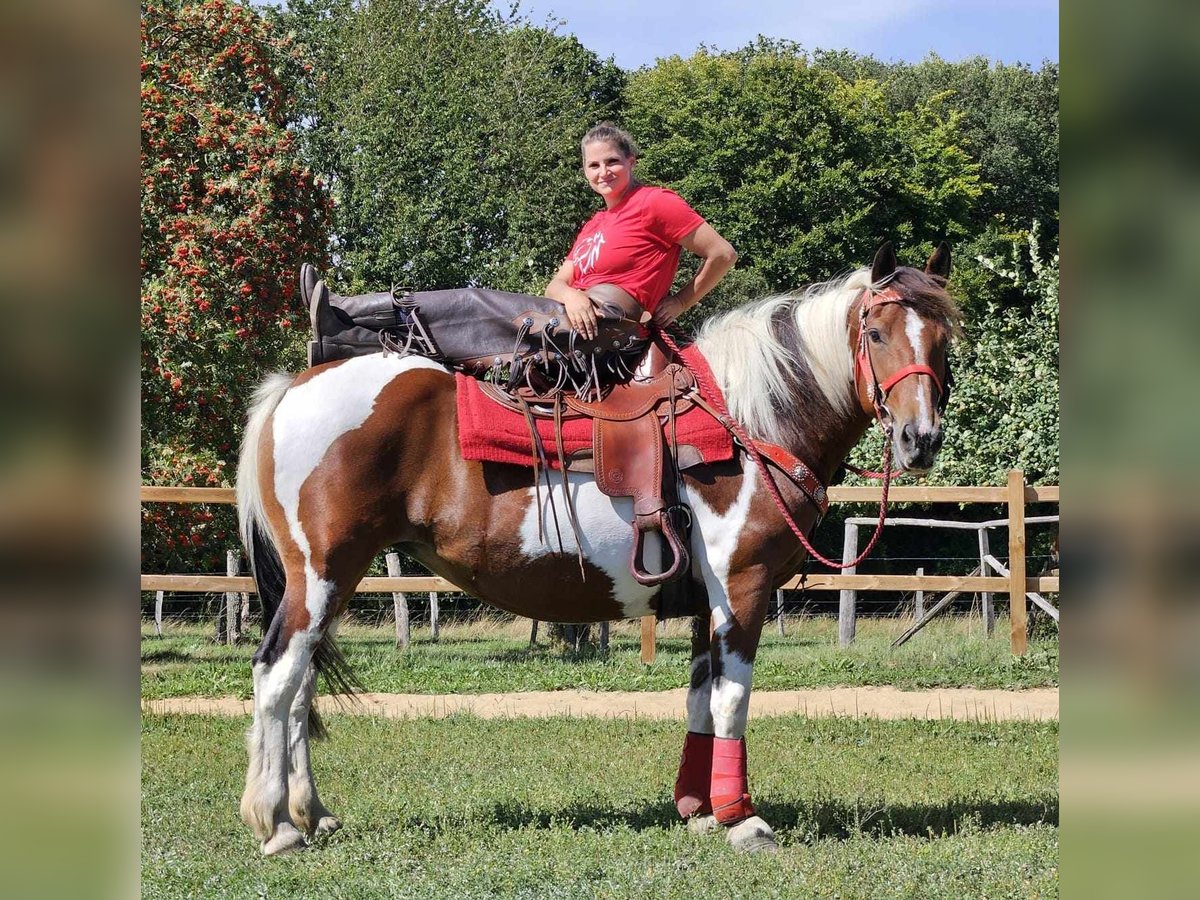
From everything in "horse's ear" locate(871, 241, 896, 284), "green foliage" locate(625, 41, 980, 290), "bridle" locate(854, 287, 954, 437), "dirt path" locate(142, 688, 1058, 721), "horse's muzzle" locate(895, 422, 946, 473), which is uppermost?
"green foliage" locate(625, 41, 980, 290)

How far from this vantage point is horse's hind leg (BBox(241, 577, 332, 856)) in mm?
4395

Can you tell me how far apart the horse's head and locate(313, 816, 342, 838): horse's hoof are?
9.14ft

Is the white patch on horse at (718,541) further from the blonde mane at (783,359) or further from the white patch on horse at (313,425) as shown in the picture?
the white patch on horse at (313,425)

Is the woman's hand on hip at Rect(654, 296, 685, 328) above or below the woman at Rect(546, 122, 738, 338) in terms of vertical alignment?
below

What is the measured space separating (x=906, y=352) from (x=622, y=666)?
6.24m

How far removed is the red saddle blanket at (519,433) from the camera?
179 inches

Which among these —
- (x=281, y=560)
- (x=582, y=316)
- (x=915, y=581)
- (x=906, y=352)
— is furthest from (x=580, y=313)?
(x=915, y=581)

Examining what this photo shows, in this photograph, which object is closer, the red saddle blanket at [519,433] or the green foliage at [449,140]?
the red saddle blanket at [519,433]

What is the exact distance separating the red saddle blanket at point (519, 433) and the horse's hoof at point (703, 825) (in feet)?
5.01

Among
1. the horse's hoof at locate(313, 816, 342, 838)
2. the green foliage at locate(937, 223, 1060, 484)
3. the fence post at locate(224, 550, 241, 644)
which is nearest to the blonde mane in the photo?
the horse's hoof at locate(313, 816, 342, 838)

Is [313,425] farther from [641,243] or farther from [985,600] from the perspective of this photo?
[985,600]

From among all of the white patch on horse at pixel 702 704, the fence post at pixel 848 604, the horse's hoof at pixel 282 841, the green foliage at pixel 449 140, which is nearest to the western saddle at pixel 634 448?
the white patch on horse at pixel 702 704

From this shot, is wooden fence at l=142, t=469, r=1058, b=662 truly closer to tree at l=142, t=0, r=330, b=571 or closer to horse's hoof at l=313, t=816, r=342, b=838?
tree at l=142, t=0, r=330, b=571
